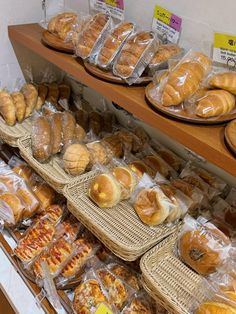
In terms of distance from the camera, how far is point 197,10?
1084 millimetres

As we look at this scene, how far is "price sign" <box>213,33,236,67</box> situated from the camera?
3.25ft

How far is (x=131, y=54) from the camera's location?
1.06m

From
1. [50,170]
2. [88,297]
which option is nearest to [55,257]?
[88,297]

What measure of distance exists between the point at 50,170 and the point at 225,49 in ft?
2.40

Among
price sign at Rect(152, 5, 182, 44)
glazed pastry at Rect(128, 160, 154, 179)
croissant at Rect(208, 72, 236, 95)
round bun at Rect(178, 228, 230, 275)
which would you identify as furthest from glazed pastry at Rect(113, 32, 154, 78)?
round bun at Rect(178, 228, 230, 275)

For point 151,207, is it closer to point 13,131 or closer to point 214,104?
point 214,104

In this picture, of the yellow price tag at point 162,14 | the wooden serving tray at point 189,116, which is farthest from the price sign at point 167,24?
the wooden serving tray at point 189,116

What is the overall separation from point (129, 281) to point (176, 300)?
35 cm

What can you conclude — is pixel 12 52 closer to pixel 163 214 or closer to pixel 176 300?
pixel 163 214

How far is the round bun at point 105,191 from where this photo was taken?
1109mm

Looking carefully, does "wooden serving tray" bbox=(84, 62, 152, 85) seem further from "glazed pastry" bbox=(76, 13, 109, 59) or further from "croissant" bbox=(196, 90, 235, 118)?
"croissant" bbox=(196, 90, 235, 118)

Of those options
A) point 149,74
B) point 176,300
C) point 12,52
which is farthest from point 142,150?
point 12,52

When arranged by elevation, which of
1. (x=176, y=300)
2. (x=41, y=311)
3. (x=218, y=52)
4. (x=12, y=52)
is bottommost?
(x=41, y=311)

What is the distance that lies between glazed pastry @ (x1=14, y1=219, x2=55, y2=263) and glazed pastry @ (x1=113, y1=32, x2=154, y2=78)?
0.72 metres
